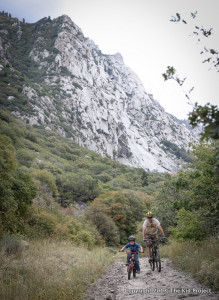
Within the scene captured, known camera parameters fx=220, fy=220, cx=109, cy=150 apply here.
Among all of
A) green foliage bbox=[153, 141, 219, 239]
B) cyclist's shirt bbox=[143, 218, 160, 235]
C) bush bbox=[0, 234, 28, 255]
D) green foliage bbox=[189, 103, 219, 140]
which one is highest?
green foliage bbox=[189, 103, 219, 140]

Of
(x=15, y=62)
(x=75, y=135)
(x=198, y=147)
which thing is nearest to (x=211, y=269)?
(x=198, y=147)

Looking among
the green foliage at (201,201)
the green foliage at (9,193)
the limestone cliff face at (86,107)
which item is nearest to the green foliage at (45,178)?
the green foliage at (9,193)

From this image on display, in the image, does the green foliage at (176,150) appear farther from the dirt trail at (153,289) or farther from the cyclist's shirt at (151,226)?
the dirt trail at (153,289)

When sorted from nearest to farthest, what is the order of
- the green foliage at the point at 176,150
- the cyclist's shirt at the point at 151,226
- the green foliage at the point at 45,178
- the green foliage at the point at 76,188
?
1. the cyclist's shirt at the point at 151,226
2. the green foliage at the point at 45,178
3. the green foliage at the point at 76,188
4. the green foliage at the point at 176,150

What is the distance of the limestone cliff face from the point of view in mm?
92938

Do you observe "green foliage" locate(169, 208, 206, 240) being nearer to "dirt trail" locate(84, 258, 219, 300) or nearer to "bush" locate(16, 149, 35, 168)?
"dirt trail" locate(84, 258, 219, 300)

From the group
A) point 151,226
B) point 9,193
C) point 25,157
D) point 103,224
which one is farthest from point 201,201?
point 25,157

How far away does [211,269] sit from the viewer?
17.9ft

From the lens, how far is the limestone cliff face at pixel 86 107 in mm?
92938

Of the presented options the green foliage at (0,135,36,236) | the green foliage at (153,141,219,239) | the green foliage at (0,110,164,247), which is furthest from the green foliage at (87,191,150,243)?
the green foliage at (153,141,219,239)

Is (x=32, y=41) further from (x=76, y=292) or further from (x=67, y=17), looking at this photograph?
(x=76, y=292)

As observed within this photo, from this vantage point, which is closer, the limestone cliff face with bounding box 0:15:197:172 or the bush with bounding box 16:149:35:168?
the bush with bounding box 16:149:35:168

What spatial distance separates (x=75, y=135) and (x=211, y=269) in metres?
87.9

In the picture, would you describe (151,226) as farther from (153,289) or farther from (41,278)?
(41,278)
